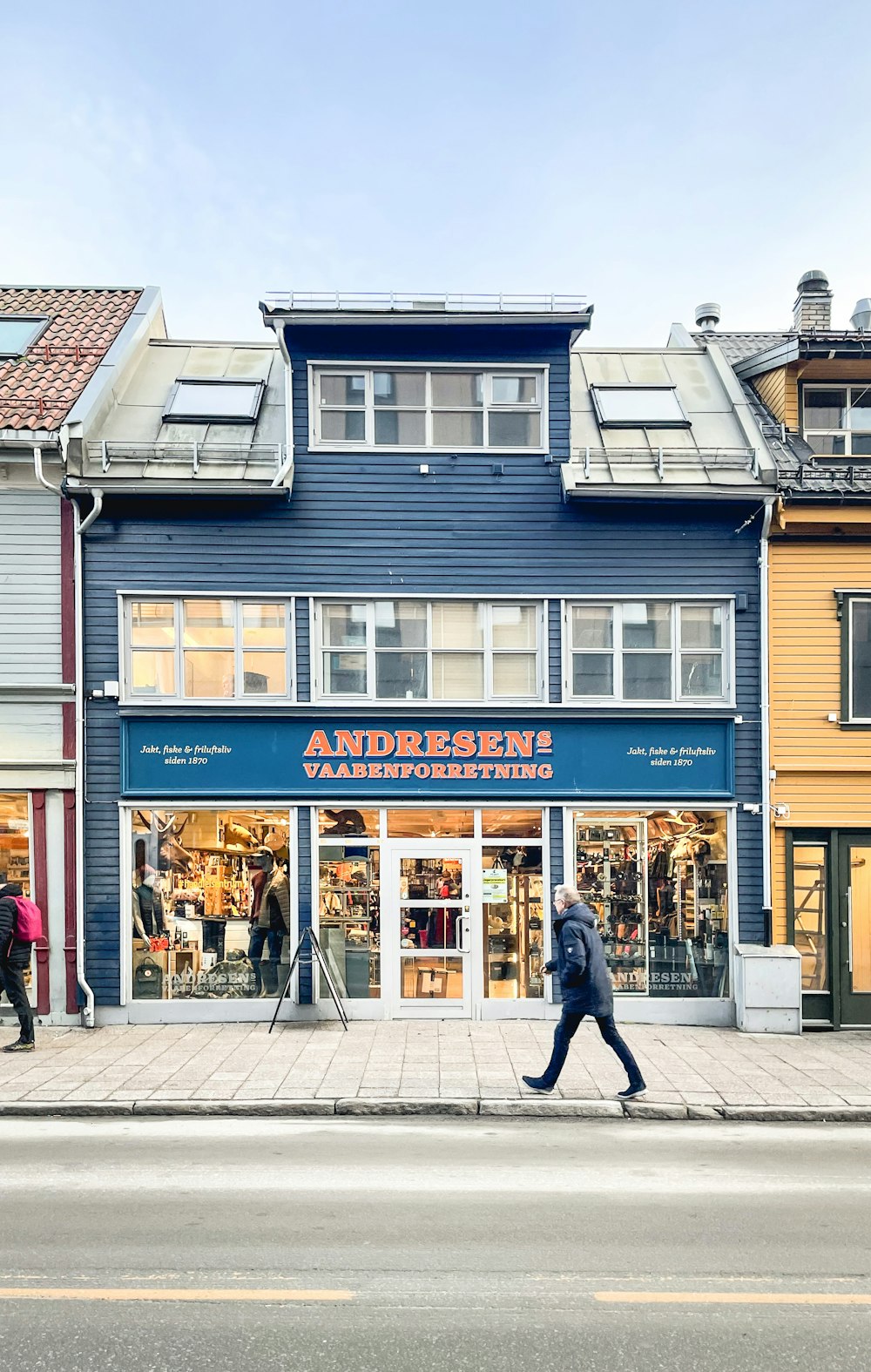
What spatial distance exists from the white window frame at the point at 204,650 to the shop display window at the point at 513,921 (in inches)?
137

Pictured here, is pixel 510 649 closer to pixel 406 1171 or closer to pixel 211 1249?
pixel 406 1171

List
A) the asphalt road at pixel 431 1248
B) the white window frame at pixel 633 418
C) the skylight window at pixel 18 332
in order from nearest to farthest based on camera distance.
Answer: the asphalt road at pixel 431 1248 < the white window frame at pixel 633 418 < the skylight window at pixel 18 332

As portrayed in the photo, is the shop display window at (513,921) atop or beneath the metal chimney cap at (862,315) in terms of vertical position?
beneath

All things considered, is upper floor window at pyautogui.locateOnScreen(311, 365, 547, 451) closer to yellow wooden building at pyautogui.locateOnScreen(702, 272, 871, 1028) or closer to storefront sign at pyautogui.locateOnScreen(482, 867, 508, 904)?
yellow wooden building at pyautogui.locateOnScreen(702, 272, 871, 1028)

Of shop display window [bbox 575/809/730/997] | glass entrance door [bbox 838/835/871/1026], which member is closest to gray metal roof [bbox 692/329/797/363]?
shop display window [bbox 575/809/730/997]

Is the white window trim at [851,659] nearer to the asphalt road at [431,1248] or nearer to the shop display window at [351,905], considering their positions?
the asphalt road at [431,1248]

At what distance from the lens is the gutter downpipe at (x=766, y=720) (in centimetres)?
1248

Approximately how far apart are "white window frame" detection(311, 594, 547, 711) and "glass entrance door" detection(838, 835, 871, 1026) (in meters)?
4.63

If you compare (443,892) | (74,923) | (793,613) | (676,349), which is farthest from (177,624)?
(676,349)

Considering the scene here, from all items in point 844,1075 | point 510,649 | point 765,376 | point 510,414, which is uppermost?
point 765,376

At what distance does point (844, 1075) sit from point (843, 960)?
289 cm

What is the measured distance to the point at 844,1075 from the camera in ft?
32.4

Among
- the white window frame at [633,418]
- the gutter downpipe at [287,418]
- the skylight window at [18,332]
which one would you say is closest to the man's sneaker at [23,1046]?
the gutter downpipe at [287,418]

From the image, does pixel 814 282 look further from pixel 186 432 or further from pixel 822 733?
pixel 186 432
